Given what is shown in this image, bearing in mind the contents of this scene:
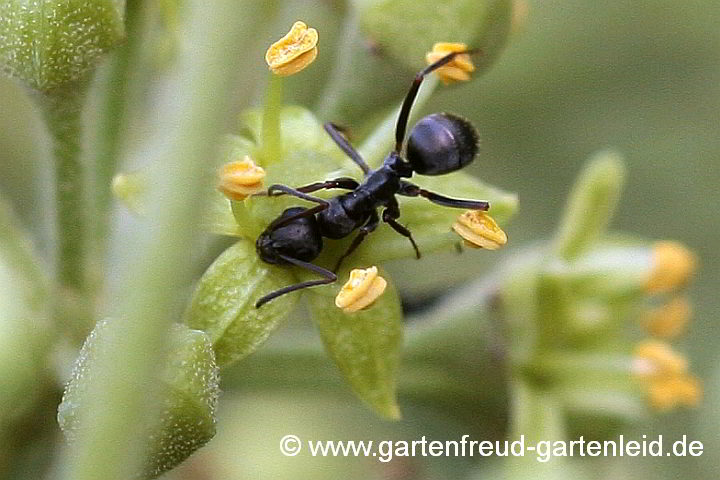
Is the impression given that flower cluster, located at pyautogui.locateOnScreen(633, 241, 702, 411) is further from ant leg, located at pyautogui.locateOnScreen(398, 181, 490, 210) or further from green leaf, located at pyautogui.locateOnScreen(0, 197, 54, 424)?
green leaf, located at pyautogui.locateOnScreen(0, 197, 54, 424)

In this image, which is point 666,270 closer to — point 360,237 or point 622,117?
point 360,237

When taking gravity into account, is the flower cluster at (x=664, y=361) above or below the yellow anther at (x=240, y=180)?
below

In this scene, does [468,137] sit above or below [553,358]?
above

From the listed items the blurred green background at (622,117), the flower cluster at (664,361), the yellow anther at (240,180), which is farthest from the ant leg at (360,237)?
the blurred green background at (622,117)

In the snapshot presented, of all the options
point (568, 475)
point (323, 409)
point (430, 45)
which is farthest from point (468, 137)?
point (323, 409)

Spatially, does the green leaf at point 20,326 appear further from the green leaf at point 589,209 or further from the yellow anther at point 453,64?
the green leaf at point 589,209

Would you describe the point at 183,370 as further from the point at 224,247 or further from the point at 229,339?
the point at 224,247

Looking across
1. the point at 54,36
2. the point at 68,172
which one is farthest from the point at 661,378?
the point at 54,36
